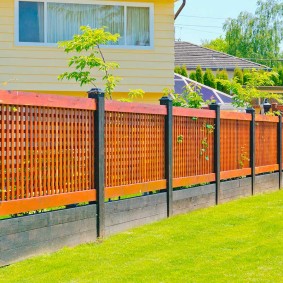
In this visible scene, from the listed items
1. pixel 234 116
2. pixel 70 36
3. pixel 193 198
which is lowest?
pixel 193 198

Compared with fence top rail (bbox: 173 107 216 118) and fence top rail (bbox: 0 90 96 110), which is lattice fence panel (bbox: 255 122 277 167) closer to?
fence top rail (bbox: 173 107 216 118)

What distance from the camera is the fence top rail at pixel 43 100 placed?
8.23 m

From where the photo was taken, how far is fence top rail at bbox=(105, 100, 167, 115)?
34.6 feet

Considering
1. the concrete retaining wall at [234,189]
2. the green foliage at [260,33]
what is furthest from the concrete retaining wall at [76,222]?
the green foliage at [260,33]

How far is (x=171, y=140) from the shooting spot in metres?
12.5

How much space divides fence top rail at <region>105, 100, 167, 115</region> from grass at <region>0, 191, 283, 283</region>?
1.58m

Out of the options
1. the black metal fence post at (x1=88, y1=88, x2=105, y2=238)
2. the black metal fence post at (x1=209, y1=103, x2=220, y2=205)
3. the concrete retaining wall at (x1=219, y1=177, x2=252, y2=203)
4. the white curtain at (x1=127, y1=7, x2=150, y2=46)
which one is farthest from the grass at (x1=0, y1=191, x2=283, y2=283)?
the white curtain at (x1=127, y1=7, x2=150, y2=46)

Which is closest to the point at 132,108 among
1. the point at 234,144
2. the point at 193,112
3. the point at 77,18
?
the point at 193,112

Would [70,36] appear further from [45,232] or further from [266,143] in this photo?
[45,232]

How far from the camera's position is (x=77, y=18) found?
19.1m

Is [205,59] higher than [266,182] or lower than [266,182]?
higher

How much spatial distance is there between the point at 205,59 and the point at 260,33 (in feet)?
144

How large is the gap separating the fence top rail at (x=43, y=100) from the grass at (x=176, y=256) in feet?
5.29

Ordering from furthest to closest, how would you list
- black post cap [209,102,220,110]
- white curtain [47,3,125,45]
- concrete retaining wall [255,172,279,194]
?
white curtain [47,3,125,45] < concrete retaining wall [255,172,279,194] < black post cap [209,102,220,110]
